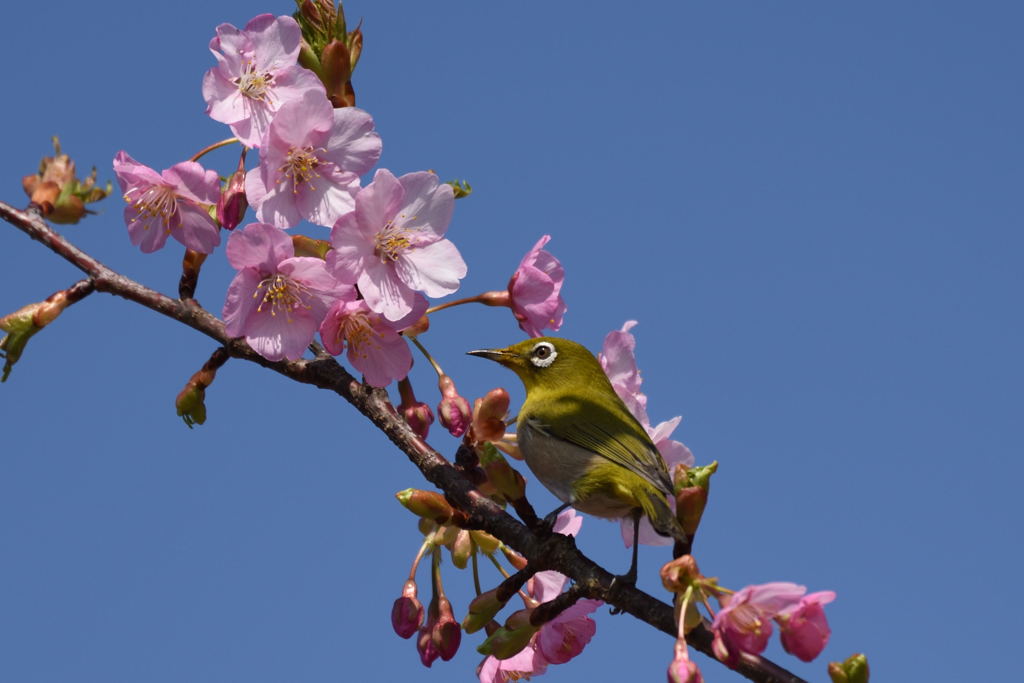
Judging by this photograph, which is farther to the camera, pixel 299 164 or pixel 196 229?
pixel 196 229

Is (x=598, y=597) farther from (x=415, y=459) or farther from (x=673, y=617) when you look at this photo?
(x=415, y=459)

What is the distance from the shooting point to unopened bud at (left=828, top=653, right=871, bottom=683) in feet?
10.1

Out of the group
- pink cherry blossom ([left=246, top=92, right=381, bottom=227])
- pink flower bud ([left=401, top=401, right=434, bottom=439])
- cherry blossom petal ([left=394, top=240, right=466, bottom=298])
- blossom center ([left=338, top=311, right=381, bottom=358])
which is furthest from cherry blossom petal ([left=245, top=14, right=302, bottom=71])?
pink flower bud ([left=401, top=401, right=434, bottom=439])

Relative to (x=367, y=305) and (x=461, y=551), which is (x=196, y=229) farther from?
(x=461, y=551)

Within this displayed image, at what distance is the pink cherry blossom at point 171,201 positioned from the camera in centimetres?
445

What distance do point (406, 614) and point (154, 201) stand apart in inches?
78.3

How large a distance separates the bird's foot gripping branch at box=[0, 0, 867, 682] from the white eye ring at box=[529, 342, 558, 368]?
484mm

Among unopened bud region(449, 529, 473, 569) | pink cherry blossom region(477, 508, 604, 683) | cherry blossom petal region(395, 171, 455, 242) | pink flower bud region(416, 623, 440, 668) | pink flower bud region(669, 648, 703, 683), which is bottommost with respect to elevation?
pink flower bud region(669, 648, 703, 683)

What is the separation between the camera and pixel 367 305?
4.25 m

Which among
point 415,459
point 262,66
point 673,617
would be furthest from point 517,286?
point 673,617

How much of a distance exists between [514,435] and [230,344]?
4.48 feet

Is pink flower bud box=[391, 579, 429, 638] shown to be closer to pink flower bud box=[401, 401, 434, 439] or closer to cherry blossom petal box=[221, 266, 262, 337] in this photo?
pink flower bud box=[401, 401, 434, 439]

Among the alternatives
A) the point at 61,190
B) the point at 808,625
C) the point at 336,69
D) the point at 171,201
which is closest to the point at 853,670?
the point at 808,625

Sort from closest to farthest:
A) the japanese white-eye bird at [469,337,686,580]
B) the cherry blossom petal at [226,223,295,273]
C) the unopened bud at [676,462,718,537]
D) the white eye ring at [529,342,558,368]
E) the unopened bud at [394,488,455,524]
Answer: the unopened bud at [676,462,718,537]
the unopened bud at [394,488,455,524]
the cherry blossom petal at [226,223,295,273]
the japanese white-eye bird at [469,337,686,580]
the white eye ring at [529,342,558,368]
